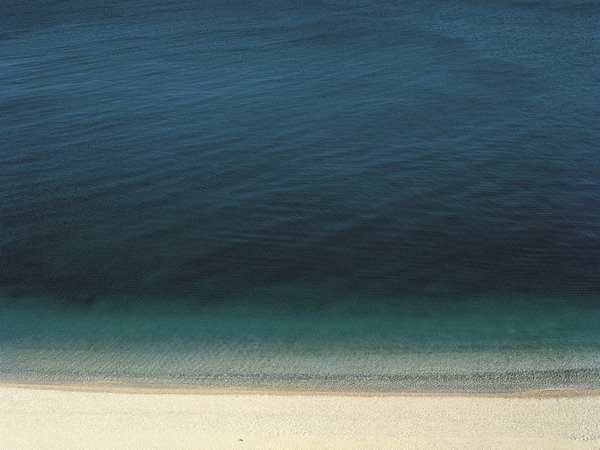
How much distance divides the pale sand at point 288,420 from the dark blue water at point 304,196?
4.88 ft

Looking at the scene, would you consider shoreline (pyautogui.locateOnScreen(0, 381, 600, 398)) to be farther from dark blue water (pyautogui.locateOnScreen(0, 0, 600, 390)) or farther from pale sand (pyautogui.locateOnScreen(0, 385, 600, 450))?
dark blue water (pyautogui.locateOnScreen(0, 0, 600, 390))

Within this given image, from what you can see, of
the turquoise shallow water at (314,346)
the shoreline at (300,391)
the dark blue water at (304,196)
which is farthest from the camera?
Result: the dark blue water at (304,196)

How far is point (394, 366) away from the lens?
2044 centimetres

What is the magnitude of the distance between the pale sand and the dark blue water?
149 centimetres

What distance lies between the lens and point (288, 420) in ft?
59.4

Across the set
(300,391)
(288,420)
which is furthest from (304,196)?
(288,420)

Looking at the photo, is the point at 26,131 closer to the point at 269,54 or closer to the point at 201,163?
the point at 201,163

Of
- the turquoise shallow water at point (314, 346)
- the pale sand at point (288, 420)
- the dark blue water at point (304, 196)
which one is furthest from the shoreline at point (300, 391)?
the dark blue water at point (304, 196)

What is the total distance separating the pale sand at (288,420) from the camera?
17516mm

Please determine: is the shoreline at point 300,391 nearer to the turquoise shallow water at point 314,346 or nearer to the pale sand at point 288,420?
the pale sand at point 288,420

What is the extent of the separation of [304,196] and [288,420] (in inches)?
535

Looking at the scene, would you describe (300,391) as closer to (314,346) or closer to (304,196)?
(314,346)

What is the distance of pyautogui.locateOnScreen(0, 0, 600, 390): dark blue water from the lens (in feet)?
71.8

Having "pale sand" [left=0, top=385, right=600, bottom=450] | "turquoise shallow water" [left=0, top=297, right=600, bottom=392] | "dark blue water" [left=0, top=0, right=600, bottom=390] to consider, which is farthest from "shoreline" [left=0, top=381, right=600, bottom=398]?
"dark blue water" [left=0, top=0, right=600, bottom=390]
